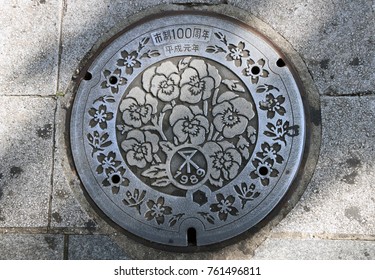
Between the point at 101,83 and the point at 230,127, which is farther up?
the point at 101,83

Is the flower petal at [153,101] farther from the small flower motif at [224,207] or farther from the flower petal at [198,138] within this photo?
the small flower motif at [224,207]

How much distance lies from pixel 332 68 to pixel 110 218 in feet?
3.72

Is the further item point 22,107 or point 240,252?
point 22,107

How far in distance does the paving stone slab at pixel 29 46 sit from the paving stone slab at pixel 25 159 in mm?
65

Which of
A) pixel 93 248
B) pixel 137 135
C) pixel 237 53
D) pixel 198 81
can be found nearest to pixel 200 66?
pixel 198 81

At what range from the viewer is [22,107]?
1959mm

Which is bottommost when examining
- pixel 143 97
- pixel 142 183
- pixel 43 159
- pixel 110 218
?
pixel 110 218

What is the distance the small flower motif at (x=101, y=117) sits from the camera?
1.89 metres

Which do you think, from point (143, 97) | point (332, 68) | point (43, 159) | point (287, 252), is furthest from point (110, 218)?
point (332, 68)

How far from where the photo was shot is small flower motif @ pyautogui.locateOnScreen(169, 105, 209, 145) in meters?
1.87

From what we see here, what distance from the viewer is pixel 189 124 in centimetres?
187

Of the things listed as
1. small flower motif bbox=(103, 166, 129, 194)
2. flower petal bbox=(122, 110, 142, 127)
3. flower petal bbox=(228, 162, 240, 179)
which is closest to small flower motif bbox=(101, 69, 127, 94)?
flower petal bbox=(122, 110, 142, 127)

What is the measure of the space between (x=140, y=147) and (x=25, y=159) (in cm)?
50
